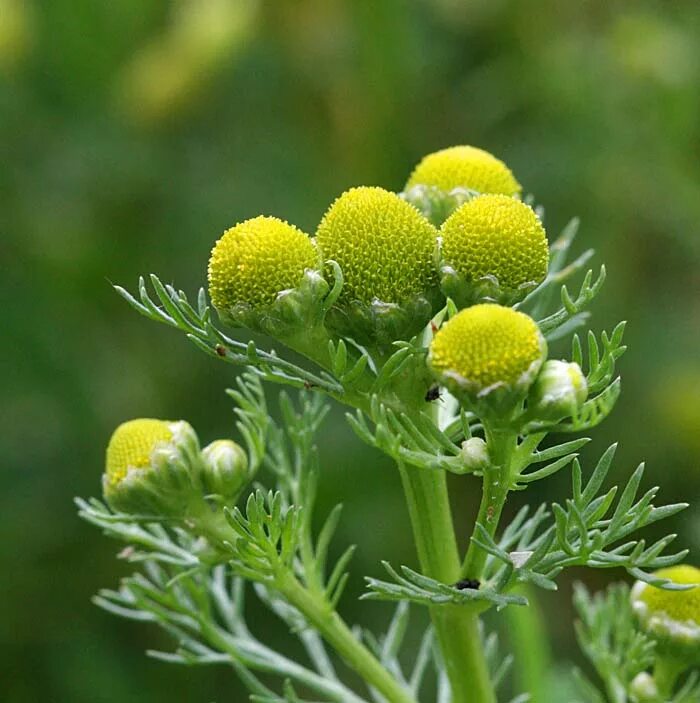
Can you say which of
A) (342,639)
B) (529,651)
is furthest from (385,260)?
(529,651)

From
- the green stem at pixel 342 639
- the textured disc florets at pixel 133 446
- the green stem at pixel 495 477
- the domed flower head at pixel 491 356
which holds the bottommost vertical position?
the green stem at pixel 342 639

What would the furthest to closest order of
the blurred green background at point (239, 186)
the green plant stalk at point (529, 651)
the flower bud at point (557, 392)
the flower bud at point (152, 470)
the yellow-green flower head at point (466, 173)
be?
1. the blurred green background at point (239, 186)
2. the green plant stalk at point (529, 651)
3. the yellow-green flower head at point (466, 173)
4. the flower bud at point (152, 470)
5. the flower bud at point (557, 392)

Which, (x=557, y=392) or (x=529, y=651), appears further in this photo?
(x=529, y=651)

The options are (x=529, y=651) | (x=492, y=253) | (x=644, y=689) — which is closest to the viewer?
(x=492, y=253)

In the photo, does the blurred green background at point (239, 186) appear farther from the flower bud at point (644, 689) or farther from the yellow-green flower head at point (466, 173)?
the yellow-green flower head at point (466, 173)

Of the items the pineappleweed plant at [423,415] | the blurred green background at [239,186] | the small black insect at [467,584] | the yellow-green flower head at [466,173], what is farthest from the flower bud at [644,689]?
the blurred green background at [239,186]

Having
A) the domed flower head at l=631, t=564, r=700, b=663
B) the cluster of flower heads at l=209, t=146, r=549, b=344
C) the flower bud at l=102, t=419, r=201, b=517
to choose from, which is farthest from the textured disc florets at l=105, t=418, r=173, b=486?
the domed flower head at l=631, t=564, r=700, b=663

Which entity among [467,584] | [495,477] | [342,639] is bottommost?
[342,639]

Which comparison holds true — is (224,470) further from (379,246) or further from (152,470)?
(379,246)
